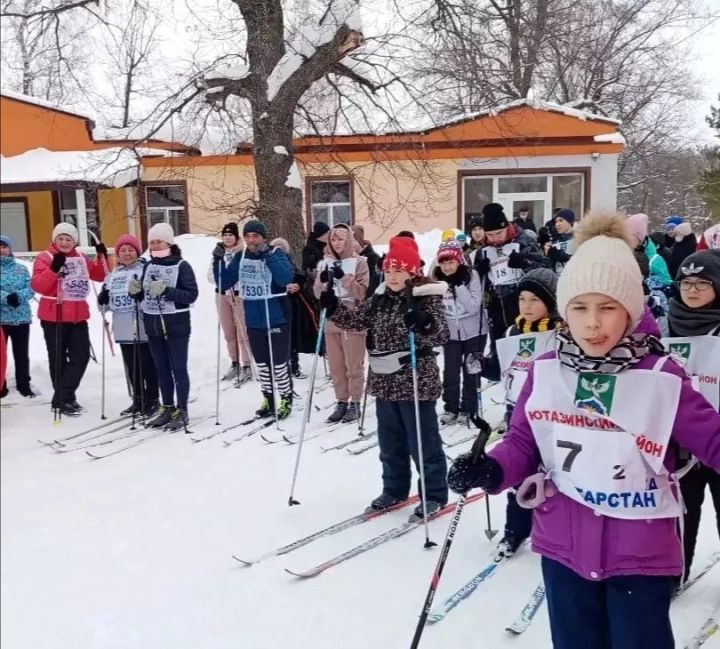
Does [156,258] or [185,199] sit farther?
[185,199]

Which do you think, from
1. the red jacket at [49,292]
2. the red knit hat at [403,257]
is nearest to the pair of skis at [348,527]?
the red knit hat at [403,257]

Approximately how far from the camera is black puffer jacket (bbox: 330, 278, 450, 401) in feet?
13.5

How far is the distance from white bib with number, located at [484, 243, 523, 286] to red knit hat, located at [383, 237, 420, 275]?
1843 mm

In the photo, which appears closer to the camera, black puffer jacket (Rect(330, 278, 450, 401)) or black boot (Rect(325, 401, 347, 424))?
black puffer jacket (Rect(330, 278, 450, 401))

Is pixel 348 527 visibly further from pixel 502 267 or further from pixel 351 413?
pixel 502 267

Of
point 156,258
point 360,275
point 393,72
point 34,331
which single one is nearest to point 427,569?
point 360,275

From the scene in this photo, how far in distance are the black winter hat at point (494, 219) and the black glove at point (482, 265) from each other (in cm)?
28

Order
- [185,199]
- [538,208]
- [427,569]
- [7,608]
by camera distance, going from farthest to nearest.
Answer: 1. [538,208]
2. [185,199]
3. [427,569]
4. [7,608]

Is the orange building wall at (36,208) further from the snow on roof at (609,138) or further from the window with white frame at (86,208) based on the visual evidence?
the snow on roof at (609,138)

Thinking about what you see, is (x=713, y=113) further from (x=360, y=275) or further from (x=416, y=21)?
(x=360, y=275)

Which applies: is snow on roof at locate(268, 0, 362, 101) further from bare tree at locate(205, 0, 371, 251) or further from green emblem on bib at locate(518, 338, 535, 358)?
green emblem on bib at locate(518, 338, 535, 358)

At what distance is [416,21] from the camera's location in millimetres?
9914

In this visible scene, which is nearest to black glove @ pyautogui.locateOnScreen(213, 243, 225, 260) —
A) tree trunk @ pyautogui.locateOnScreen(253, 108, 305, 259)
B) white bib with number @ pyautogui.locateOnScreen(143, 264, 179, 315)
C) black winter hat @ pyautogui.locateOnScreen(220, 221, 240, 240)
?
black winter hat @ pyautogui.locateOnScreen(220, 221, 240, 240)

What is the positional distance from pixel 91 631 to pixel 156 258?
4007 mm
